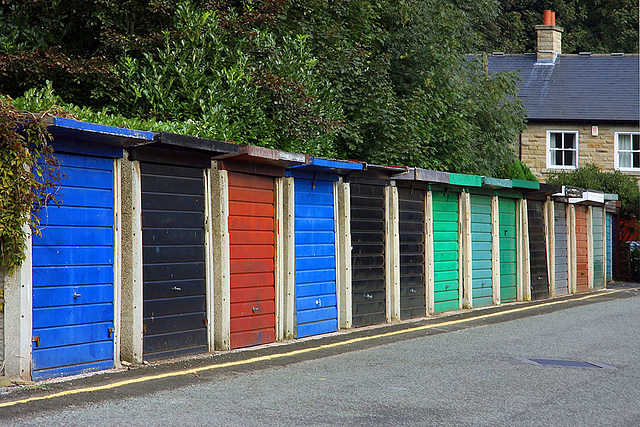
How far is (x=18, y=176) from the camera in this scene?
302 inches

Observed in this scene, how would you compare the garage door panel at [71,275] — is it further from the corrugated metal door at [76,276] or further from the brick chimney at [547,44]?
the brick chimney at [547,44]

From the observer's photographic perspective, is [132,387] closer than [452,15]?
Yes

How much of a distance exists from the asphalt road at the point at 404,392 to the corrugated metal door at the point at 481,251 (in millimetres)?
6376

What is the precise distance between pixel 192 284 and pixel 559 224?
15.0 m

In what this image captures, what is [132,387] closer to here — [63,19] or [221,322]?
[221,322]

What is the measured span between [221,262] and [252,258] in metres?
0.80

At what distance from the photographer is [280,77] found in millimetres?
15164

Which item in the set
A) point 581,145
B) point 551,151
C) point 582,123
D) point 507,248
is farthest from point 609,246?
point 507,248

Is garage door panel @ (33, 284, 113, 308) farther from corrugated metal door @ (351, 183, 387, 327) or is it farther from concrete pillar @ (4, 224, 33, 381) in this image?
corrugated metal door @ (351, 183, 387, 327)

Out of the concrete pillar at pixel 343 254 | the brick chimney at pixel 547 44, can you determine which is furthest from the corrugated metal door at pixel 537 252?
the brick chimney at pixel 547 44

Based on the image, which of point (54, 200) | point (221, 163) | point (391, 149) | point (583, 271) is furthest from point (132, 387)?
point (583, 271)

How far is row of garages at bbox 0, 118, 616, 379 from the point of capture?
27.5 ft

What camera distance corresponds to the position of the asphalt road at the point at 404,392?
Result: 647 centimetres

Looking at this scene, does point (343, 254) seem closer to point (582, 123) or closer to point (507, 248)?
point (507, 248)
